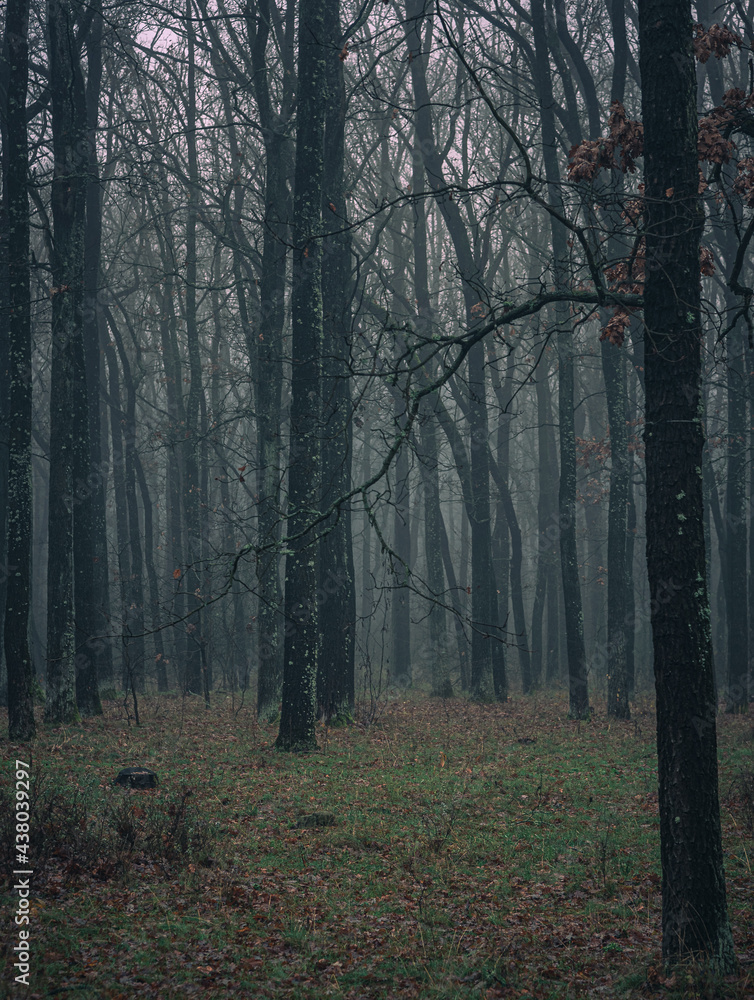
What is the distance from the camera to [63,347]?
14.2 metres

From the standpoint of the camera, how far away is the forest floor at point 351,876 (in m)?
5.33

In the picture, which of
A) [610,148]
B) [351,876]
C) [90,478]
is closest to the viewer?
[351,876]

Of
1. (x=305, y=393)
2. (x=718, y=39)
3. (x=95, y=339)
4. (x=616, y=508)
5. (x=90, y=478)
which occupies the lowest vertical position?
(x=616, y=508)

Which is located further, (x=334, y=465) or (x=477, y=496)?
(x=477, y=496)

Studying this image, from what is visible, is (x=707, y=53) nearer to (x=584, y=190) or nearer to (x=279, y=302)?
(x=584, y=190)

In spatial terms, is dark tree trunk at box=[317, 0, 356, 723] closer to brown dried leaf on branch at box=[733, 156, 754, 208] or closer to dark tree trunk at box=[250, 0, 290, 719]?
dark tree trunk at box=[250, 0, 290, 719]

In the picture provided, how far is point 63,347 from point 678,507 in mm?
12315

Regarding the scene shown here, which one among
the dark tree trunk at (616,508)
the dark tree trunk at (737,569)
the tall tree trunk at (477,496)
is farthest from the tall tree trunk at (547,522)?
the dark tree trunk at (616,508)

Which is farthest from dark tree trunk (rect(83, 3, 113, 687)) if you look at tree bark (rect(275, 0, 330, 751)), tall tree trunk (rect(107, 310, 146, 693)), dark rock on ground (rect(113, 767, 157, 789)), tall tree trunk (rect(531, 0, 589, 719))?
tall tree trunk (rect(531, 0, 589, 719))

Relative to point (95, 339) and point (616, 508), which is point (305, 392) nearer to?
point (616, 508)

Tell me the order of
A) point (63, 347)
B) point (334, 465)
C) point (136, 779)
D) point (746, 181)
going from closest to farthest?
point (746, 181) → point (136, 779) → point (63, 347) → point (334, 465)

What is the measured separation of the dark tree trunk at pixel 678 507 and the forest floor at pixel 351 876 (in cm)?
55

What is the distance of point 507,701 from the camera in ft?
70.2

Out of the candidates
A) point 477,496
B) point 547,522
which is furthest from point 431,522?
point 547,522
